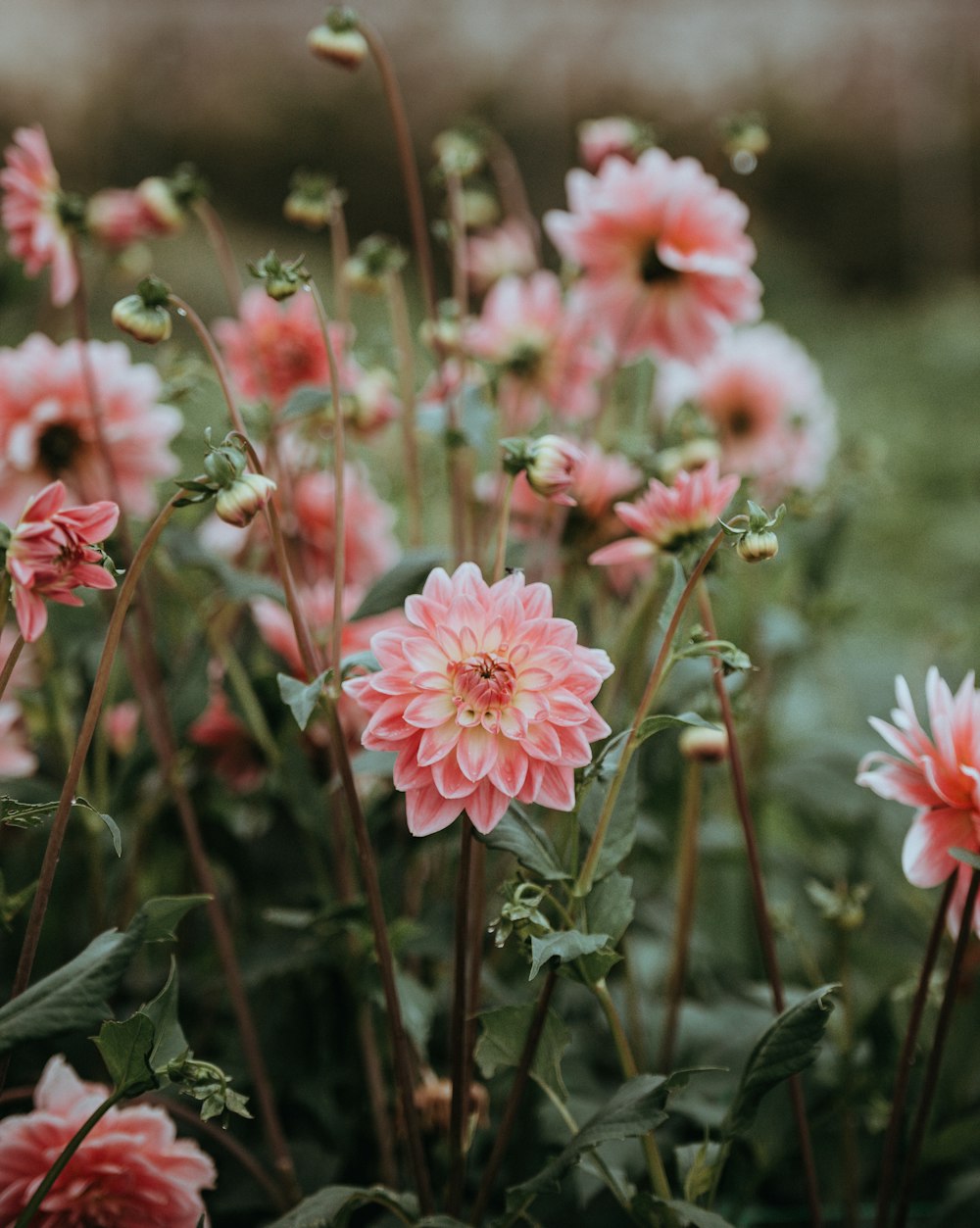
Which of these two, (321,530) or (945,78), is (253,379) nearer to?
(321,530)

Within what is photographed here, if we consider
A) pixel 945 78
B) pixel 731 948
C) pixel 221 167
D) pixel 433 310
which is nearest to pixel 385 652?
pixel 433 310

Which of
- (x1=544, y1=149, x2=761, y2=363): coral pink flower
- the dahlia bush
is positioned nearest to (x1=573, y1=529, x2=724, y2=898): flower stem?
the dahlia bush

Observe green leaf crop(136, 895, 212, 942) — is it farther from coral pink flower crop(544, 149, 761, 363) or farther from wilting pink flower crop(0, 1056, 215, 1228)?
coral pink flower crop(544, 149, 761, 363)

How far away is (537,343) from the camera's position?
26.6 inches

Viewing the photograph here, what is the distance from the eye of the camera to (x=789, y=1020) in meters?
0.39

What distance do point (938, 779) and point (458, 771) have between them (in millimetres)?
175

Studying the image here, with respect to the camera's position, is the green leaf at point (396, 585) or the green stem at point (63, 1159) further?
the green leaf at point (396, 585)

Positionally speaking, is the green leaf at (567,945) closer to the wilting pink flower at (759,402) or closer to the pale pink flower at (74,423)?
the pale pink flower at (74,423)

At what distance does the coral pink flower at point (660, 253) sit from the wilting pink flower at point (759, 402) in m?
0.18

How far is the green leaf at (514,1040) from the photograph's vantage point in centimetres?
41

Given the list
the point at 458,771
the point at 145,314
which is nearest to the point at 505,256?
the point at 145,314

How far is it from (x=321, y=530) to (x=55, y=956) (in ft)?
0.86

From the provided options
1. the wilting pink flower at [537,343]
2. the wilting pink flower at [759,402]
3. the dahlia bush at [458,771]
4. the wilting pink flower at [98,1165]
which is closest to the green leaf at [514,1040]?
the dahlia bush at [458,771]

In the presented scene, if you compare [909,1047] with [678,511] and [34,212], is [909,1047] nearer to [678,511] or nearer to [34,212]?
[678,511]
